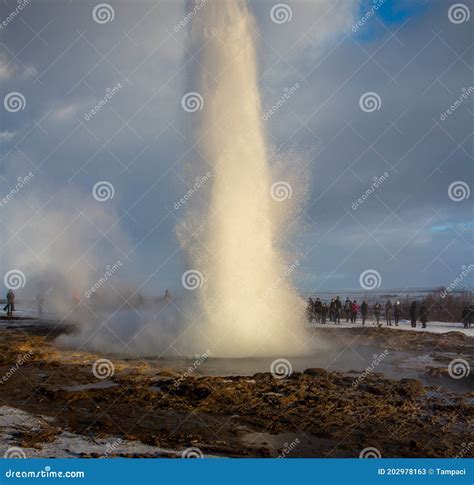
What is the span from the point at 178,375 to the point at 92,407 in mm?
3529

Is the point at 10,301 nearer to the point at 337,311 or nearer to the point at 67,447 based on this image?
the point at 337,311

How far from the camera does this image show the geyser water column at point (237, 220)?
20.5 metres

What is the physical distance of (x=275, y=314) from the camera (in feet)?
70.8

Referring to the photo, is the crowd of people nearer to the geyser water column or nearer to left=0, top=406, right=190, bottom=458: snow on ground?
the geyser water column

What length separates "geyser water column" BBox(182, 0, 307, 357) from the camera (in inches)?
807

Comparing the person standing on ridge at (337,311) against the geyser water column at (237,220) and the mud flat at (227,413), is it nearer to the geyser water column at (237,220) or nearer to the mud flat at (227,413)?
the geyser water column at (237,220)

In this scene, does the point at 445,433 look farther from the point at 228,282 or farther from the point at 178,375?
the point at 228,282

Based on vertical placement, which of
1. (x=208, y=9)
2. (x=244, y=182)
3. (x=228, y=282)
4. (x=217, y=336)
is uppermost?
(x=208, y=9)

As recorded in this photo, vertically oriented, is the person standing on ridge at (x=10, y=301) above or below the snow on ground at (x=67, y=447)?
above

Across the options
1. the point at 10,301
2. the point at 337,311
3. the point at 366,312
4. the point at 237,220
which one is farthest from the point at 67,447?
the point at 10,301

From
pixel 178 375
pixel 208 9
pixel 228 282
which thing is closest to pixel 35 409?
pixel 178 375

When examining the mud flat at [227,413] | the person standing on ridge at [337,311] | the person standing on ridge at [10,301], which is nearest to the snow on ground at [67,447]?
the mud flat at [227,413]

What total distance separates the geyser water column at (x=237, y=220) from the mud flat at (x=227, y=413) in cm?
503

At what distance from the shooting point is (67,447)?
8.96m
